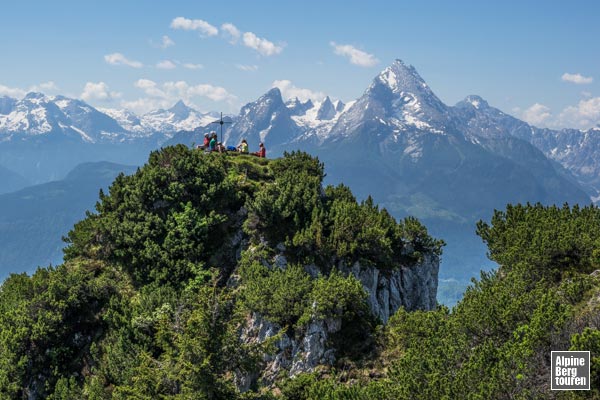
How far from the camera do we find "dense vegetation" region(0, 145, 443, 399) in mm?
28453

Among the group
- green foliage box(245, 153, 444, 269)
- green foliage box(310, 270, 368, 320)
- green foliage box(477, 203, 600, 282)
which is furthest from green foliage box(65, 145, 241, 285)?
green foliage box(477, 203, 600, 282)

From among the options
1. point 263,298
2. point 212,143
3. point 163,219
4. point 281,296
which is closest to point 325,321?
point 281,296

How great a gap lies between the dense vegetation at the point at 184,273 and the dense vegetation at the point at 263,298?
120 millimetres

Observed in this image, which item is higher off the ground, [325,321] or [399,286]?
[399,286]

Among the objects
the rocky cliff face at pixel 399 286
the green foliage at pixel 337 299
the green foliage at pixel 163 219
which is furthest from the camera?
the green foliage at pixel 163 219

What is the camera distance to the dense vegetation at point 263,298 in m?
19.0

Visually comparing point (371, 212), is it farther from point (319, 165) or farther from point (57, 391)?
point (57, 391)

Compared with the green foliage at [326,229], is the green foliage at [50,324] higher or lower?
lower

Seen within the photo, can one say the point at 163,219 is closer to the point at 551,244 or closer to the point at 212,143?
the point at 212,143

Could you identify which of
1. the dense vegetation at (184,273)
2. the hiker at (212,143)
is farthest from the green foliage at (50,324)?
the hiker at (212,143)

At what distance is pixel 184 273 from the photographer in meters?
36.7

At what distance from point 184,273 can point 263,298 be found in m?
9.17

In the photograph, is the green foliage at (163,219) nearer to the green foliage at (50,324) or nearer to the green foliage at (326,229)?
the green foliage at (50,324)

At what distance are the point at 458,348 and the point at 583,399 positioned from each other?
5.52 metres
